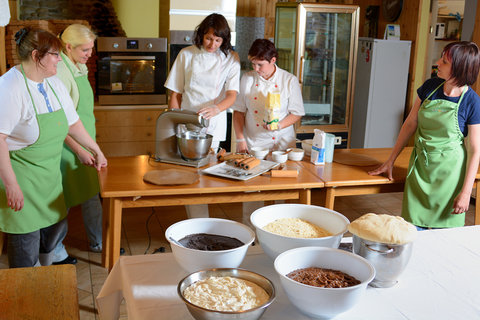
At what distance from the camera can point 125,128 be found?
15.5 feet

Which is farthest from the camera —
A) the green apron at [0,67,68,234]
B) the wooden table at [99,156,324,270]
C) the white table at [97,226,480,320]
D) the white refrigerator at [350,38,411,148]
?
the white refrigerator at [350,38,411,148]

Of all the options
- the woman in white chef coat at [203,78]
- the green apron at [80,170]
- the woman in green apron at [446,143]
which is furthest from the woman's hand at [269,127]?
the green apron at [80,170]

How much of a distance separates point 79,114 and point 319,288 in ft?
7.39

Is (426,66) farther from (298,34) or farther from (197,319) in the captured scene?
(197,319)

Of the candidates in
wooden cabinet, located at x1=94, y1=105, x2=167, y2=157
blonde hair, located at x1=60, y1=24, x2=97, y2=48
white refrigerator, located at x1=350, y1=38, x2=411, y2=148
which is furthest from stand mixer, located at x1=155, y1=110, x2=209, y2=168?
white refrigerator, located at x1=350, y1=38, x2=411, y2=148

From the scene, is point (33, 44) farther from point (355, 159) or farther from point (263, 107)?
point (355, 159)

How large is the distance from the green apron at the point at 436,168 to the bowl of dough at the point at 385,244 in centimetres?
130

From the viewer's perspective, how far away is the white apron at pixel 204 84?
3.32 metres

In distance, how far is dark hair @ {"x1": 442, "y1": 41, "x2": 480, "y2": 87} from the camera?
2430 millimetres

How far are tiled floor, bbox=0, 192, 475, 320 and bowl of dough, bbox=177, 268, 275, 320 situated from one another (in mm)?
1524

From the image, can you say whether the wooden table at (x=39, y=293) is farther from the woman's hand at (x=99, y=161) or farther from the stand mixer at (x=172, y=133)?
the stand mixer at (x=172, y=133)

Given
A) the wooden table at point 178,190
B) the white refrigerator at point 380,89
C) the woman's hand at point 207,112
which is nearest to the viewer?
the wooden table at point 178,190

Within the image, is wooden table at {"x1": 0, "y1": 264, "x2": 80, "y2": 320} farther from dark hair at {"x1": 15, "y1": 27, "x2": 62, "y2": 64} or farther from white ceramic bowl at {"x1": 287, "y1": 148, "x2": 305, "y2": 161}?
white ceramic bowl at {"x1": 287, "y1": 148, "x2": 305, "y2": 161}

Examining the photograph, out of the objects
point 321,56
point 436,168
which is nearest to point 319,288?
point 436,168
